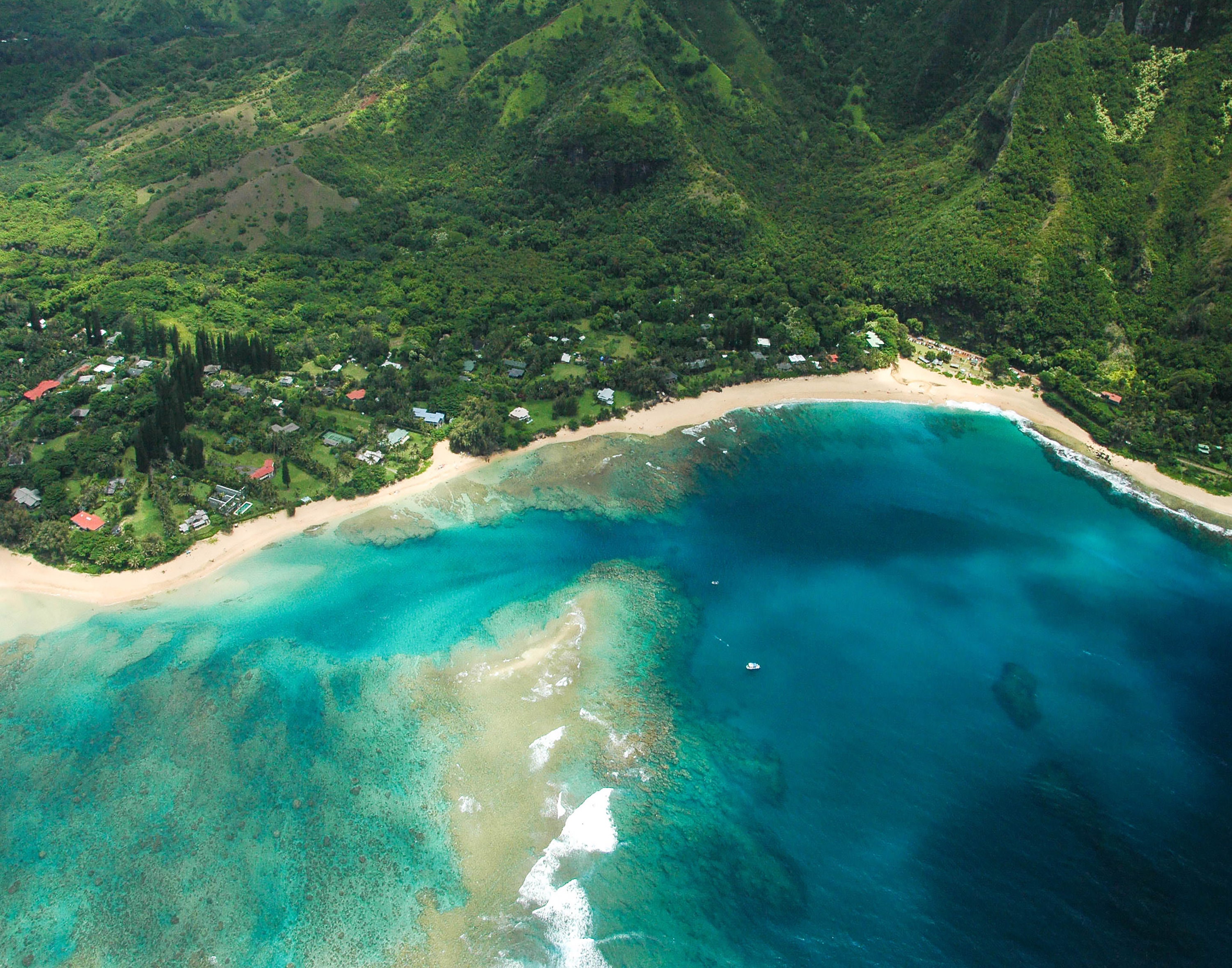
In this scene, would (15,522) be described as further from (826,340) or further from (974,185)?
(974,185)

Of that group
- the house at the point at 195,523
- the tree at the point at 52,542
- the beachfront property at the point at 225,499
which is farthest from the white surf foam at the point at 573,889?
the tree at the point at 52,542

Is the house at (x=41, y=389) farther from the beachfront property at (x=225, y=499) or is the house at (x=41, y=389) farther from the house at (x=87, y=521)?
the beachfront property at (x=225, y=499)

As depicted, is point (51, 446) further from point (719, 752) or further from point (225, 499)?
point (719, 752)

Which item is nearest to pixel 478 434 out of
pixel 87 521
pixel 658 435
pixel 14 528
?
pixel 658 435

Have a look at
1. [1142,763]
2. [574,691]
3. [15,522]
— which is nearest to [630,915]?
[574,691]

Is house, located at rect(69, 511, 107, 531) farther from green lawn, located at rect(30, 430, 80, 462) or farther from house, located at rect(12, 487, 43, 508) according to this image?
green lawn, located at rect(30, 430, 80, 462)

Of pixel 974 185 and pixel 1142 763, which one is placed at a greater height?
pixel 974 185

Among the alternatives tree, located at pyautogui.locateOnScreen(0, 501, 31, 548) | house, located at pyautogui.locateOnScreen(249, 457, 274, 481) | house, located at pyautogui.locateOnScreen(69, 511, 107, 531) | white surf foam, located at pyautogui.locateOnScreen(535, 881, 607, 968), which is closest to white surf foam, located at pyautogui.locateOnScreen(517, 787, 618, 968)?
white surf foam, located at pyautogui.locateOnScreen(535, 881, 607, 968)
